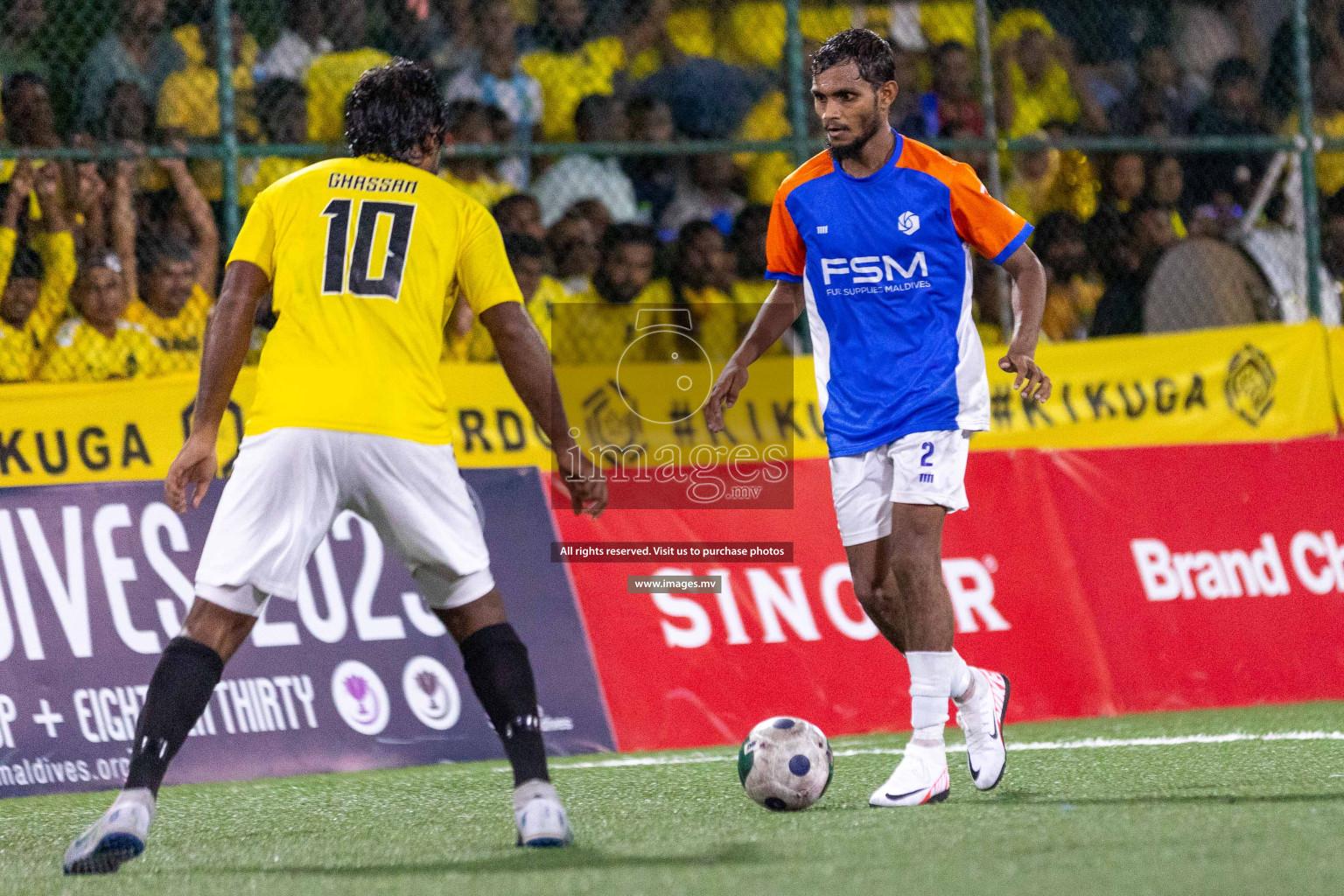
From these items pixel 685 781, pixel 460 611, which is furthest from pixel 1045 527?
pixel 460 611

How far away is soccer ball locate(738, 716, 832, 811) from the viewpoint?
5359 mm

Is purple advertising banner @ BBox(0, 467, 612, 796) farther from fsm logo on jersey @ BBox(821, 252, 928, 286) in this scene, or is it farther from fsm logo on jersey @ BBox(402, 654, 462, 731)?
fsm logo on jersey @ BBox(821, 252, 928, 286)

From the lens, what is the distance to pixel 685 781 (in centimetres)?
630

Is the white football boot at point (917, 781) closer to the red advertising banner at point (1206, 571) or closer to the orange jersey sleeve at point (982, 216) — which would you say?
the orange jersey sleeve at point (982, 216)

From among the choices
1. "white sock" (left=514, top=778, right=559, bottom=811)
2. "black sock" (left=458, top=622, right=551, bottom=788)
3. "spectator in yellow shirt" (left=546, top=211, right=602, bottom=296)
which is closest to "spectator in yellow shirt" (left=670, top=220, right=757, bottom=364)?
"spectator in yellow shirt" (left=546, top=211, right=602, bottom=296)

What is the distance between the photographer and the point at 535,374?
15.7 feet

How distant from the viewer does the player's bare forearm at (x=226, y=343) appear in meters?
4.63

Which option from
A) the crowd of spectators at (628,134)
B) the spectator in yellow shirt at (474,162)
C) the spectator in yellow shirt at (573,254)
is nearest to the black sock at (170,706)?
the crowd of spectators at (628,134)

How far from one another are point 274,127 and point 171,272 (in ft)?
Result: 3.34

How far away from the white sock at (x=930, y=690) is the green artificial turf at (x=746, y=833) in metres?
0.23

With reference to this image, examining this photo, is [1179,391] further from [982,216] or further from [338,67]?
[338,67]

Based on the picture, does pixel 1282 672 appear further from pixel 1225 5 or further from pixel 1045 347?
pixel 1225 5

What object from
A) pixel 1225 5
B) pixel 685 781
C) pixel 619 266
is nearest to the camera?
pixel 685 781

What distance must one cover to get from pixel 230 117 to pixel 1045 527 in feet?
13.9
